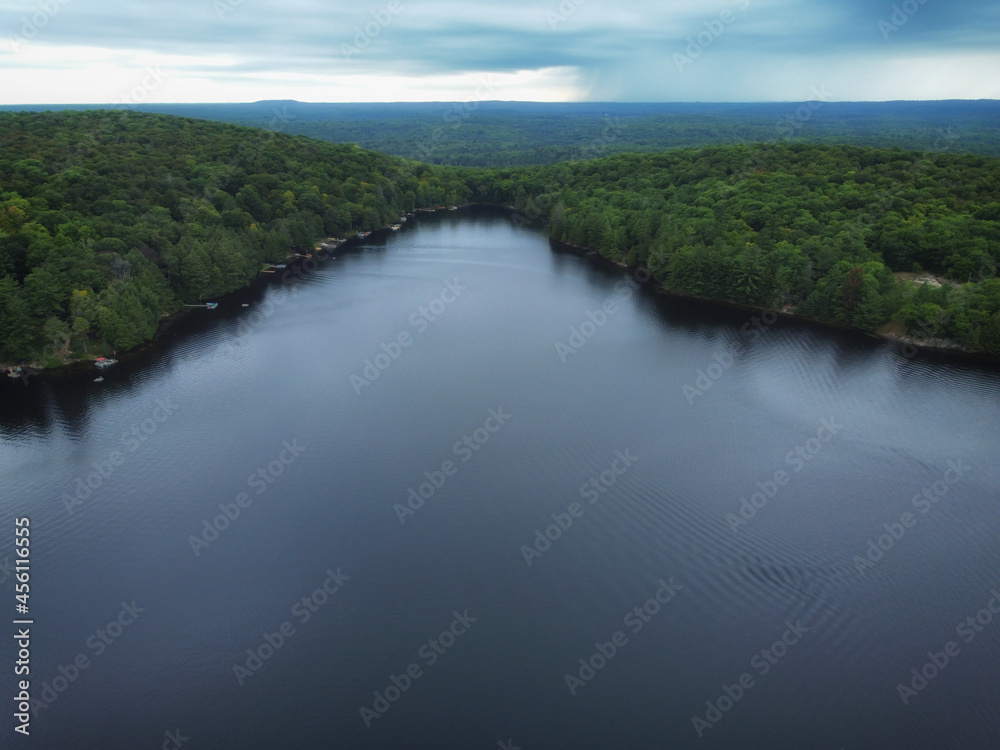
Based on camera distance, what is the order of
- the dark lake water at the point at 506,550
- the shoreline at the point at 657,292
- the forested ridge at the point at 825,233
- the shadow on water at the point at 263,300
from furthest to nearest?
the forested ridge at the point at 825,233, the shoreline at the point at 657,292, the shadow on water at the point at 263,300, the dark lake water at the point at 506,550

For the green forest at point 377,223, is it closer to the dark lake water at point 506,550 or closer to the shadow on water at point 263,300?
the shadow on water at point 263,300

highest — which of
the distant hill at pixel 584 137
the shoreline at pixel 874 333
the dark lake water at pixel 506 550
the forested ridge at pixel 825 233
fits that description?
the distant hill at pixel 584 137

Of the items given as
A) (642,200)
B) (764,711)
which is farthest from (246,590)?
(642,200)

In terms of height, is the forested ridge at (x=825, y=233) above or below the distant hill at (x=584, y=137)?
below

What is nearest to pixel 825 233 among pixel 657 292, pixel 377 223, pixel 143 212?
pixel 657 292

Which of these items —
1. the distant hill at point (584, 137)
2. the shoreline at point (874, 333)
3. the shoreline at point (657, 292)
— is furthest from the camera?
the distant hill at point (584, 137)

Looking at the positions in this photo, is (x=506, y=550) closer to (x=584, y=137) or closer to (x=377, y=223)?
(x=377, y=223)

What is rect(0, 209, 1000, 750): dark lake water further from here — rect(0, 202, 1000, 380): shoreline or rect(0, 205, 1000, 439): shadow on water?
rect(0, 202, 1000, 380): shoreline

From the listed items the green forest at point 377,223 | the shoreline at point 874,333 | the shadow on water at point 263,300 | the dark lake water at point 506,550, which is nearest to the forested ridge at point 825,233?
the green forest at point 377,223

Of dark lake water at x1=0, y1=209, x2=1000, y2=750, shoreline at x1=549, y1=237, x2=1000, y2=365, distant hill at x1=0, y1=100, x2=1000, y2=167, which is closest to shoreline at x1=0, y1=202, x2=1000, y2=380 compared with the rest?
shoreline at x1=549, y1=237, x2=1000, y2=365
